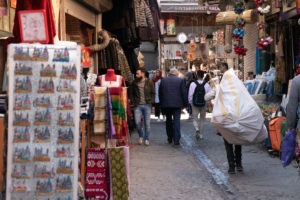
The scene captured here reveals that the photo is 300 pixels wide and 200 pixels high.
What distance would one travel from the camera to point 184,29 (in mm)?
34375

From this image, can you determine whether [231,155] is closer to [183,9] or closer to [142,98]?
[142,98]

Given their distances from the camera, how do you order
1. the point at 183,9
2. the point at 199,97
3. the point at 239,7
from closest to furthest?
the point at 199,97 → the point at 239,7 → the point at 183,9

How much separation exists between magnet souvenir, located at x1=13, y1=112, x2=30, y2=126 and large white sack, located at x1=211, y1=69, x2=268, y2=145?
4.38 metres

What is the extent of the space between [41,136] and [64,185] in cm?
53

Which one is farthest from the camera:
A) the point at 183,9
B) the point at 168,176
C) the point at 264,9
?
the point at 183,9

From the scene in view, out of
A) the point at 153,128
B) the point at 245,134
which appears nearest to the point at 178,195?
the point at 245,134

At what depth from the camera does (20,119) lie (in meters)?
5.13

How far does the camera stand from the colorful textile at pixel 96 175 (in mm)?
6363

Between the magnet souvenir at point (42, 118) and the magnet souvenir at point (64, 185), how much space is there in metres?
0.57

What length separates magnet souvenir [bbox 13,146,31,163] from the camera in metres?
5.12

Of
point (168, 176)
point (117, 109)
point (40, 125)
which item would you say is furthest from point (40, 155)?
point (168, 176)

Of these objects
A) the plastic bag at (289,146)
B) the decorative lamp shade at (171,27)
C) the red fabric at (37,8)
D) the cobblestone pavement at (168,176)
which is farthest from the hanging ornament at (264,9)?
the decorative lamp shade at (171,27)

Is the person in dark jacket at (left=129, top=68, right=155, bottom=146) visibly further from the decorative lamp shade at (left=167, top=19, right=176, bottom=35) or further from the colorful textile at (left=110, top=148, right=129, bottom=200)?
the decorative lamp shade at (left=167, top=19, right=176, bottom=35)

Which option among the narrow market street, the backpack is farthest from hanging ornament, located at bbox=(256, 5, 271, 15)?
the narrow market street
